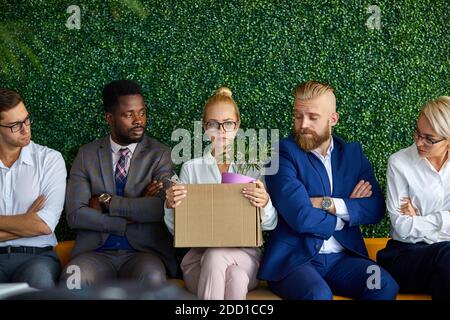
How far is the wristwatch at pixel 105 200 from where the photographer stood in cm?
452

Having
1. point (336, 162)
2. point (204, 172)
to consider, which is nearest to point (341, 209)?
point (336, 162)

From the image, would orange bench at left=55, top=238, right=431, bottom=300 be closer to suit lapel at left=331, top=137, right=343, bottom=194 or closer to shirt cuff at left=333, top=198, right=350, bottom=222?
shirt cuff at left=333, top=198, right=350, bottom=222

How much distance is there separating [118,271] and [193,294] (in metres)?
0.53

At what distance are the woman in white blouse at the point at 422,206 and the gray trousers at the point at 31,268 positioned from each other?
1955mm

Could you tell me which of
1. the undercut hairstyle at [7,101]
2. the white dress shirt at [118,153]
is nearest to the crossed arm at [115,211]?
the white dress shirt at [118,153]

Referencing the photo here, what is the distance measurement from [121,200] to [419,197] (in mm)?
1780

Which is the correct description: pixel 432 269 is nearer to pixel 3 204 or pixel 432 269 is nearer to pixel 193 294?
pixel 193 294

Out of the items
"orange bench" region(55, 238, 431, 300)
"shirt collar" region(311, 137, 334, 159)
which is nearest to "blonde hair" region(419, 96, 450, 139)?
"shirt collar" region(311, 137, 334, 159)

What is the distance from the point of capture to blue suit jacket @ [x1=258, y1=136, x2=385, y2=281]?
408 cm

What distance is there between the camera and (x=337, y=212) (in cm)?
416

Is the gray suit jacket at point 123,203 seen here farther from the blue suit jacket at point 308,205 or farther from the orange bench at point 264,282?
the blue suit jacket at point 308,205

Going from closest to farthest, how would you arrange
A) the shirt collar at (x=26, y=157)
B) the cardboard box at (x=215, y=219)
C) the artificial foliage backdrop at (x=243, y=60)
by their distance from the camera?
the cardboard box at (x=215, y=219)
the shirt collar at (x=26, y=157)
the artificial foliage backdrop at (x=243, y=60)
